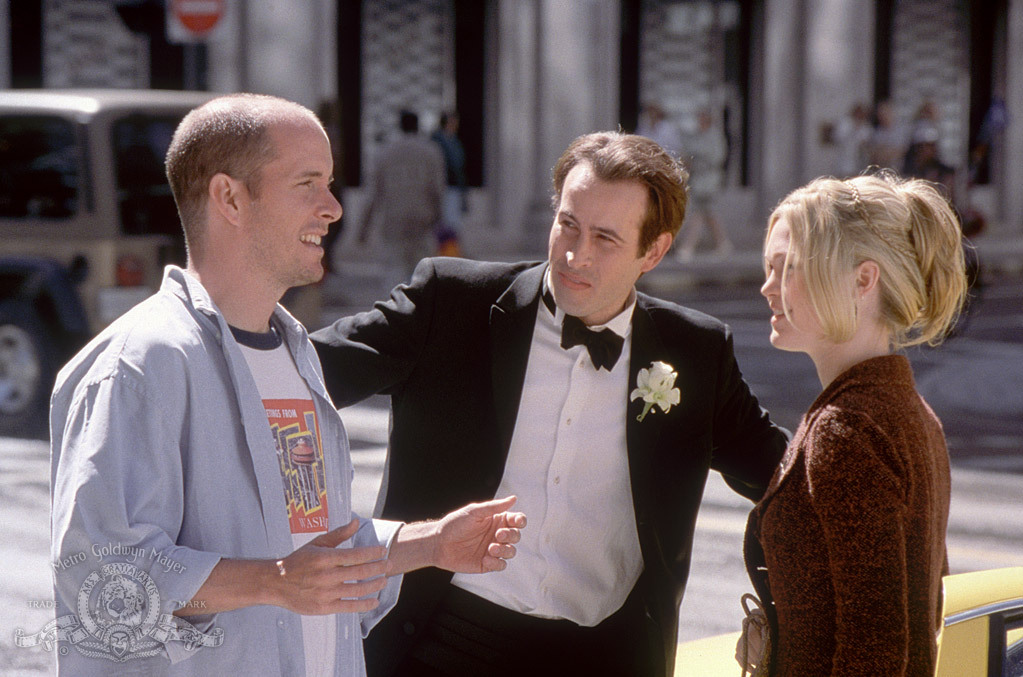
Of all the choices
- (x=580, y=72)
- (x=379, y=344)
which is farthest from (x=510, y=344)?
(x=580, y=72)

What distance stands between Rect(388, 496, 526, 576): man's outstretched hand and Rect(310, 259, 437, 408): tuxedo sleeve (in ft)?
2.68

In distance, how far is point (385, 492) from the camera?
326 centimetres

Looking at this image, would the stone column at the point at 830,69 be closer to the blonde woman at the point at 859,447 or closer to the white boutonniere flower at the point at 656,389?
the white boutonniere flower at the point at 656,389

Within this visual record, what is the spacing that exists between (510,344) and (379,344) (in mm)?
303

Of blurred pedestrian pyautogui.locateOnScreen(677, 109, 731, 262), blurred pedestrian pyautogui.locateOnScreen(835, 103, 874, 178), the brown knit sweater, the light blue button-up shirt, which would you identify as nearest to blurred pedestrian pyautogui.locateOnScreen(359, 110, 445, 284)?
blurred pedestrian pyautogui.locateOnScreen(677, 109, 731, 262)

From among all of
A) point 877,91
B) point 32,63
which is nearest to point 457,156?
point 32,63

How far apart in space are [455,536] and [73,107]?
23.2 ft

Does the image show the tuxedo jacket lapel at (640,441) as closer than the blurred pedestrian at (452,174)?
Yes

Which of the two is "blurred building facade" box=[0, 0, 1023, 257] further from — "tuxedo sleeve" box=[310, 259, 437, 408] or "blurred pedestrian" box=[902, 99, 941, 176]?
"tuxedo sleeve" box=[310, 259, 437, 408]

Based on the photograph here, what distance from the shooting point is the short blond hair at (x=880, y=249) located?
2.67 m

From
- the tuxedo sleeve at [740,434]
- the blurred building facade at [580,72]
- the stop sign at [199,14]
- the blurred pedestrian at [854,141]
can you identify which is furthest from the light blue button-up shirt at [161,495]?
the blurred pedestrian at [854,141]

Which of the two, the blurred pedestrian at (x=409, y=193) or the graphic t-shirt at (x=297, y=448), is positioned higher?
the graphic t-shirt at (x=297, y=448)

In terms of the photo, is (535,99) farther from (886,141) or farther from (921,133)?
(921,133)

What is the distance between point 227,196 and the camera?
2.28 m
